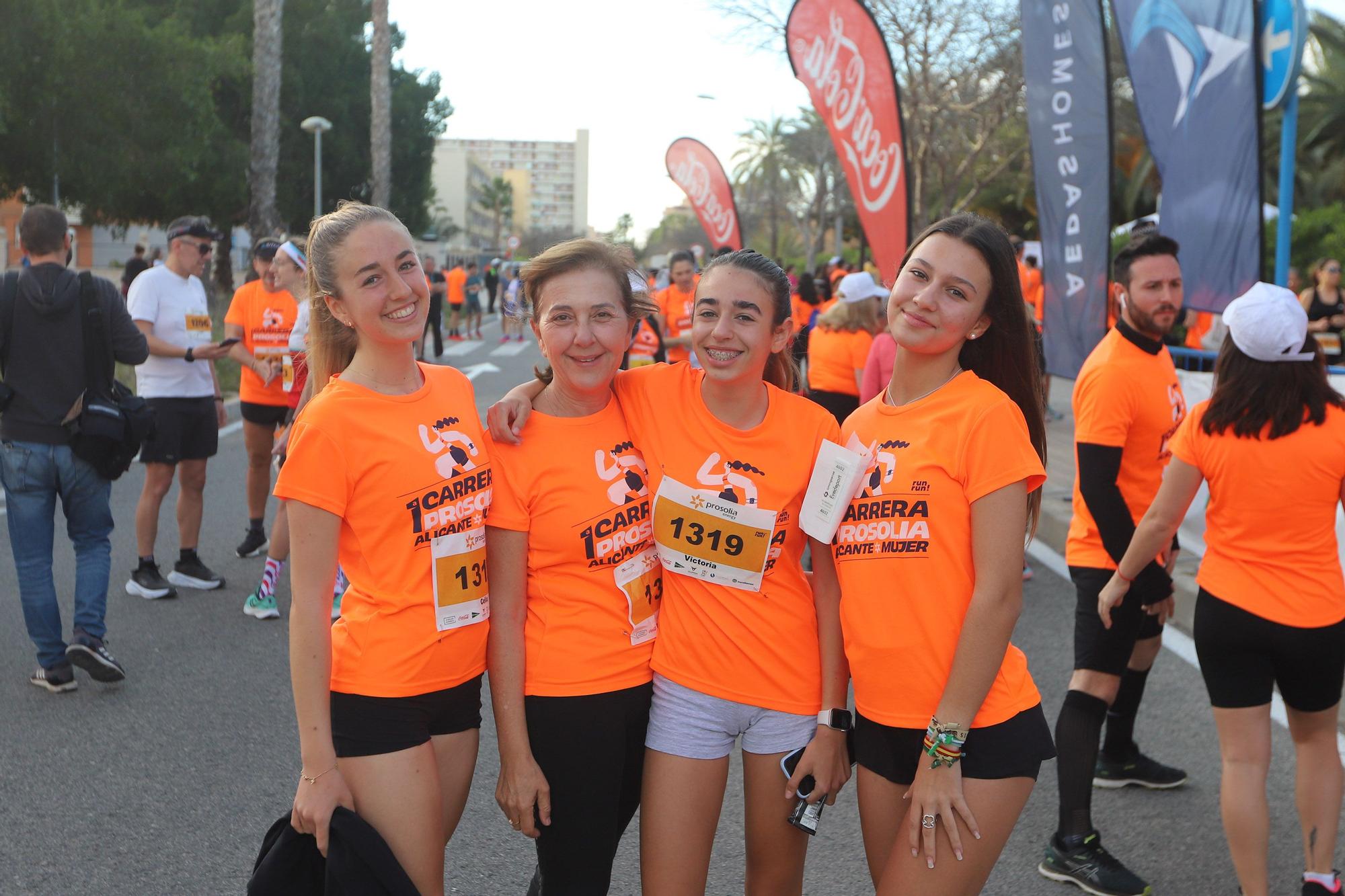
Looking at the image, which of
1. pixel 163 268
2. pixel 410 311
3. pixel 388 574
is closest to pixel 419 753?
pixel 388 574

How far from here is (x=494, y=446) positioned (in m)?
2.57

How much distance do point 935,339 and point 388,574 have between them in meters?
1.22

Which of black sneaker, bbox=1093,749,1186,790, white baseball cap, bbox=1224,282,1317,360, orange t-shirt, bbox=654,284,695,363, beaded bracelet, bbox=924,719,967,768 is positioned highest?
white baseball cap, bbox=1224,282,1317,360

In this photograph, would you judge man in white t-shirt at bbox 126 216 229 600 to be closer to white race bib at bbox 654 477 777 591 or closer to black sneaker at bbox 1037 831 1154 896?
white race bib at bbox 654 477 777 591

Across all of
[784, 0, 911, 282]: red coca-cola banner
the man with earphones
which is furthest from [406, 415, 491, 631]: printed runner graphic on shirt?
[784, 0, 911, 282]: red coca-cola banner

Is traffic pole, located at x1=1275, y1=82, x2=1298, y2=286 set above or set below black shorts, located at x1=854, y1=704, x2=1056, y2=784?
above

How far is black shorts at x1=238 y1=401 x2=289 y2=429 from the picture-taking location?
7.25m

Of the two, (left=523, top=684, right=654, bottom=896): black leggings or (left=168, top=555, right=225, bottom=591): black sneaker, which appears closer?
(left=523, top=684, right=654, bottom=896): black leggings

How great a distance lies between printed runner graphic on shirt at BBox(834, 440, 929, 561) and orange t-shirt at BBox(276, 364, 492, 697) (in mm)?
782

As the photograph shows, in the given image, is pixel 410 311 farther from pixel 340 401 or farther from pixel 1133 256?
pixel 1133 256

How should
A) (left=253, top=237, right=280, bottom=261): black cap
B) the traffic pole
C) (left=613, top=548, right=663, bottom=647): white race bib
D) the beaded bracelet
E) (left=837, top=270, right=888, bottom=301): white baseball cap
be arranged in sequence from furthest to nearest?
(left=837, top=270, right=888, bottom=301): white baseball cap → (left=253, top=237, right=280, bottom=261): black cap → the traffic pole → (left=613, top=548, right=663, bottom=647): white race bib → the beaded bracelet

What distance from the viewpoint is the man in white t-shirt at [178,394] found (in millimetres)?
6609

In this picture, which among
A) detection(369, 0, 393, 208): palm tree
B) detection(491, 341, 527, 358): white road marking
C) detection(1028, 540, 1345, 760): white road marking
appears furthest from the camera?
detection(491, 341, 527, 358): white road marking

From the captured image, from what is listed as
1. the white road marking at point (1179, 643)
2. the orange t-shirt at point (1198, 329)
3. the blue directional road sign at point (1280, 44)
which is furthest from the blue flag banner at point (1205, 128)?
the orange t-shirt at point (1198, 329)
